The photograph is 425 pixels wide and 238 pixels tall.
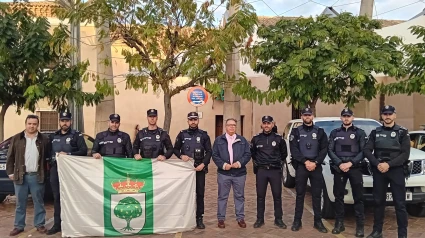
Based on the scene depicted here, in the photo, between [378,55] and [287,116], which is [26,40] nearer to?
[378,55]

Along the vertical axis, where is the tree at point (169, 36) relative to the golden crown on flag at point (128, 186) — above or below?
above

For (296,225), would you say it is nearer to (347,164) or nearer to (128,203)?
(347,164)

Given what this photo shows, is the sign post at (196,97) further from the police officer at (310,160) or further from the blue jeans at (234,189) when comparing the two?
the police officer at (310,160)

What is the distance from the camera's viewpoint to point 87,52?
16.8 m

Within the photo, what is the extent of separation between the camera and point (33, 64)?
959 cm

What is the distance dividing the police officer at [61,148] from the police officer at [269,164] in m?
2.69

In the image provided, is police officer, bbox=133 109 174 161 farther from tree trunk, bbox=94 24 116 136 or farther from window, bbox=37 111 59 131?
window, bbox=37 111 59 131

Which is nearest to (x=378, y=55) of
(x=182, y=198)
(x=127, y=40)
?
(x=127, y=40)

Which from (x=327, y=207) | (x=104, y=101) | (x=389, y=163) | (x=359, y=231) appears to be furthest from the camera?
(x=104, y=101)

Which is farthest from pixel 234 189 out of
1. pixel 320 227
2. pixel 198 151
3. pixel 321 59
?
pixel 321 59

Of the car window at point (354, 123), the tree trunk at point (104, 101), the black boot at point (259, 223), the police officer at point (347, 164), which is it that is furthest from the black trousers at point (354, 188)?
the tree trunk at point (104, 101)

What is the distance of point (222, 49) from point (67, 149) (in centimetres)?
391

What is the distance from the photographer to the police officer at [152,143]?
6648 millimetres

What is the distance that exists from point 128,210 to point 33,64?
197 inches
